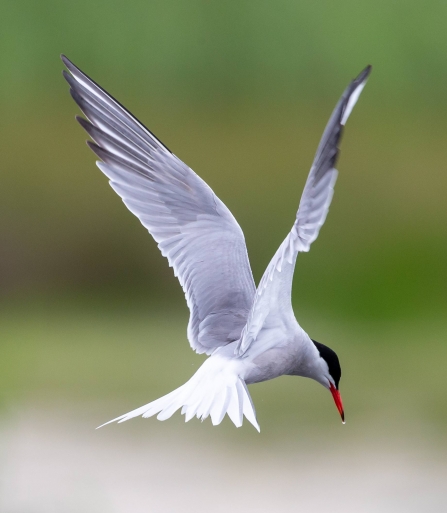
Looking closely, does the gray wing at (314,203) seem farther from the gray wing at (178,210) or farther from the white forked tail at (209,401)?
the gray wing at (178,210)

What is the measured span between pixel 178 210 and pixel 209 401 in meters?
0.80

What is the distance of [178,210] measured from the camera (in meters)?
3.24

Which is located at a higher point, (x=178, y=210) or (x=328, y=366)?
(x=178, y=210)

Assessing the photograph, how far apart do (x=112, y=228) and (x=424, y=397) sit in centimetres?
240

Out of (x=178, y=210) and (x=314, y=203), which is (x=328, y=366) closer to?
(x=178, y=210)

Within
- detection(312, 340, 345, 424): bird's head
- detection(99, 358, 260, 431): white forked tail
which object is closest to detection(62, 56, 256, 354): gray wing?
detection(312, 340, 345, 424): bird's head

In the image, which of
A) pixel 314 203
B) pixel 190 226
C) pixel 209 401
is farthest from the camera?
pixel 190 226

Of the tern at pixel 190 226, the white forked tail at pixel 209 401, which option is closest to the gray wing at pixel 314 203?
the white forked tail at pixel 209 401

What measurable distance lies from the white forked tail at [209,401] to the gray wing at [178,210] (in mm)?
419

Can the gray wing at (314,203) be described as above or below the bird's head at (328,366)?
above

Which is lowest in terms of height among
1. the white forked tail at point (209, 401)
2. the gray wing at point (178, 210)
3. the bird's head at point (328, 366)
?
the bird's head at point (328, 366)

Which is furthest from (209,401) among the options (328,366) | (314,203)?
(328,366)

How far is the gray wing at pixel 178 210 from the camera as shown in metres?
3.18

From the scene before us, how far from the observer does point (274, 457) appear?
6285 millimetres
